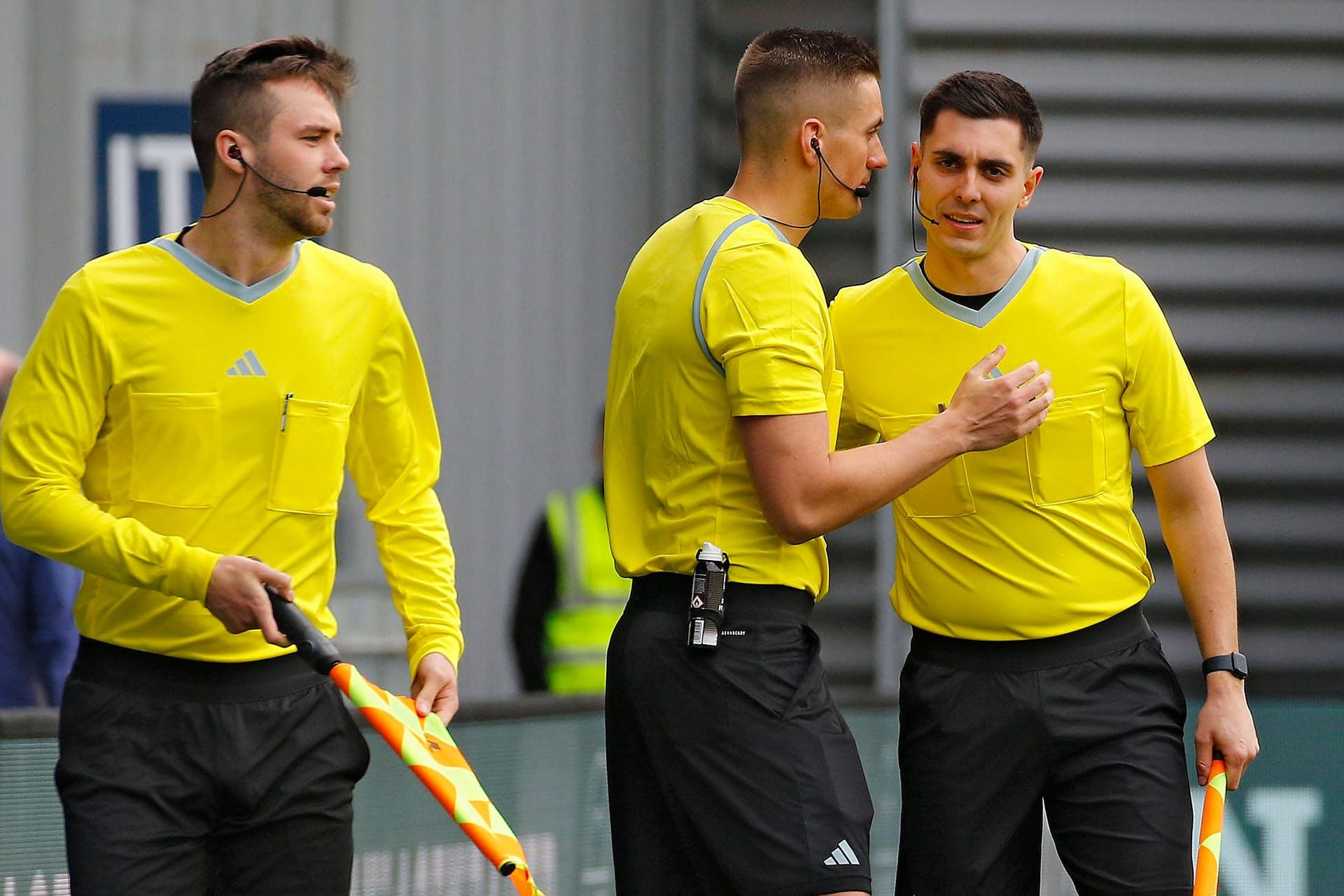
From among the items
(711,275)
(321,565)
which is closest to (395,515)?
(321,565)

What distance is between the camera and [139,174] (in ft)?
24.7

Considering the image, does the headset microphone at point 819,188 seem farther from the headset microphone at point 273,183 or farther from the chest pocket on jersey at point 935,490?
the headset microphone at point 273,183

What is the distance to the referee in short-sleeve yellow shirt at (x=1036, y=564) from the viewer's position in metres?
3.56

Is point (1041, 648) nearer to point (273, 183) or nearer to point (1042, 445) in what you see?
point (1042, 445)

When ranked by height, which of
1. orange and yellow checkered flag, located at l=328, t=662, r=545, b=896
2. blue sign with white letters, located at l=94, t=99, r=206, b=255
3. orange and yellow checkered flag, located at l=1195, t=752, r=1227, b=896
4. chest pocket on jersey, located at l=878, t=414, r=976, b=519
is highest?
blue sign with white letters, located at l=94, t=99, r=206, b=255

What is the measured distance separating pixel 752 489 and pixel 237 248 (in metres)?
1.00

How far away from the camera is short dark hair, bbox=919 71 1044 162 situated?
12.0 feet

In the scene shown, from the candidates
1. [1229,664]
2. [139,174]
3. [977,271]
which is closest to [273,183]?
[977,271]

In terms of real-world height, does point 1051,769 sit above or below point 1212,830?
above

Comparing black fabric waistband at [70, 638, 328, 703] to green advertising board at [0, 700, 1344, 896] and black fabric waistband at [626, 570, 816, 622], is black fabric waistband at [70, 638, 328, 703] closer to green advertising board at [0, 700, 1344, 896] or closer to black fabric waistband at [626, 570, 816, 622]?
black fabric waistband at [626, 570, 816, 622]

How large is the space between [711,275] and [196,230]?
942mm

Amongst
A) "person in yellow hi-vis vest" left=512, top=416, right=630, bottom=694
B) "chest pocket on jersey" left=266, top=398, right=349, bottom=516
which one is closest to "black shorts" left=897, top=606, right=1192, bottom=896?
"chest pocket on jersey" left=266, top=398, right=349, bottom=516

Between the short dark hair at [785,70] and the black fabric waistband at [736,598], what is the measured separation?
0.78 meters

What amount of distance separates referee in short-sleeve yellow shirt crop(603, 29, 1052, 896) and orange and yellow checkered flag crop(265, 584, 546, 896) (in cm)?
27
